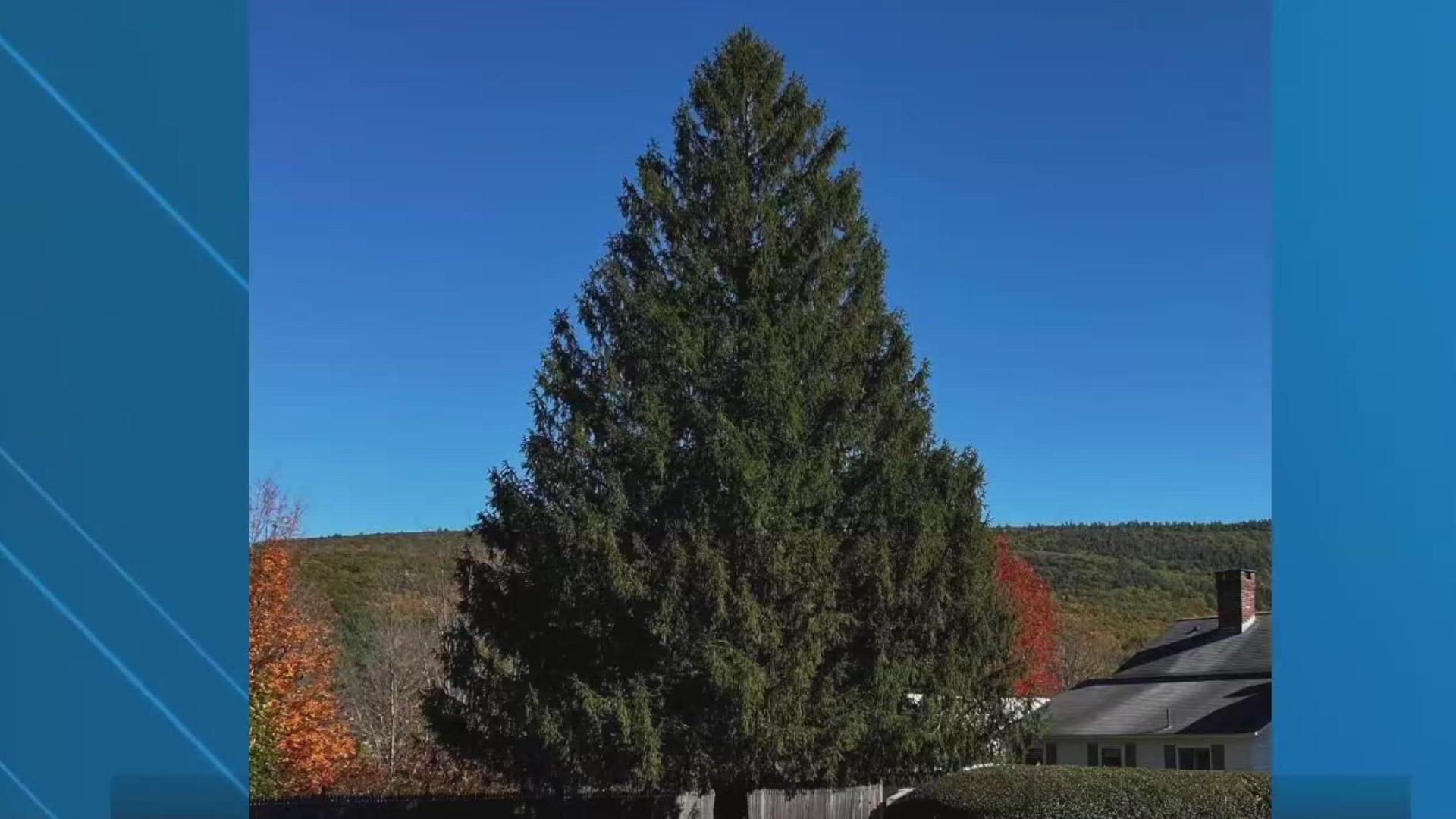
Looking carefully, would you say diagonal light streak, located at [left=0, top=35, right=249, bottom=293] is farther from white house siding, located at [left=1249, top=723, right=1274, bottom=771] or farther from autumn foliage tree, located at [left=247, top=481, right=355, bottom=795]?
white house siding, located at [left=1249, top=723, right=1274, bottom=771]

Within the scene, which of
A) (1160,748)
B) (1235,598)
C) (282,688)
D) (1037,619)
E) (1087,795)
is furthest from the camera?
(1037,619)

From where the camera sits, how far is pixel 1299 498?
111 inches

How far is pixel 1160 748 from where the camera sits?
12477 millimetres

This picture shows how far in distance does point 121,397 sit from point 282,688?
721 centimetres

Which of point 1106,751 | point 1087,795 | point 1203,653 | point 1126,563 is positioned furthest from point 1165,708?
point 1126,563

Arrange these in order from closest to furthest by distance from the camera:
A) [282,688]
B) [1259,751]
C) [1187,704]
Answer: [282,688] < [1259,751] < [1187,704]

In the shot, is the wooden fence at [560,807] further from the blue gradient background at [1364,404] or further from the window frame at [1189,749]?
the blue gradient background at [1364,404]

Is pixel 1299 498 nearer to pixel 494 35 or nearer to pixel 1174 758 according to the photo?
pixel 494 35

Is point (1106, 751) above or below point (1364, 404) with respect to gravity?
below

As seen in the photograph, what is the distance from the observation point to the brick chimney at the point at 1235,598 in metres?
14.0

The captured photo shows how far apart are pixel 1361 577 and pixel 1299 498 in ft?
0.65

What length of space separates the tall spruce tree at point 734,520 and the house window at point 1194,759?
526cm

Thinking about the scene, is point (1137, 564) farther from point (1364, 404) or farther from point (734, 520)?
point (1364, 404)

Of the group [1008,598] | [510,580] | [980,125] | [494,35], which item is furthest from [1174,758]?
[494,35]
